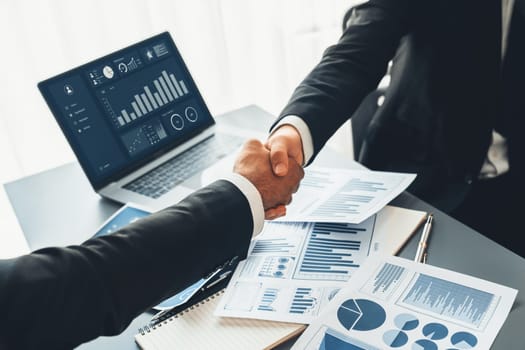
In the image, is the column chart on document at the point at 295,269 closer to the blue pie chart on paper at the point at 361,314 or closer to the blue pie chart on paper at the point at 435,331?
the blue pie chart on paper at the point at 361,314

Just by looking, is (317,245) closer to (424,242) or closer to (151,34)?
(424,242)

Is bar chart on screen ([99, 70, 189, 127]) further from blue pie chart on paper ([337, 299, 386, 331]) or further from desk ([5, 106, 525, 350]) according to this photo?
blue pie chart on paper ([337, 299, 386, 331])

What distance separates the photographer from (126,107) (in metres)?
1.23

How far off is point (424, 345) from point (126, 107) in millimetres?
791

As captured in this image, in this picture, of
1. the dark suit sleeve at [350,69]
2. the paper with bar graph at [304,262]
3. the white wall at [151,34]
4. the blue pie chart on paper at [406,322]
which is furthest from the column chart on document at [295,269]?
the white wall at [151,34]

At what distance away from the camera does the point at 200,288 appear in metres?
0.89

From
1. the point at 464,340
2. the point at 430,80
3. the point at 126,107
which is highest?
the point at 126,107

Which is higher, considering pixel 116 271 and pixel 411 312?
pixel 116 271

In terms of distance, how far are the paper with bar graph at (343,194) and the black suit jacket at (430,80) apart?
0.88 feet

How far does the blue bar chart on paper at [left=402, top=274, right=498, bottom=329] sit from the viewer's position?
0.76 metres

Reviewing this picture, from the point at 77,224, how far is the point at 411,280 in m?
0.65

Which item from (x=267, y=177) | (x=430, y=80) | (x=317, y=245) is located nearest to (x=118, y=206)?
(x=267, y=177)

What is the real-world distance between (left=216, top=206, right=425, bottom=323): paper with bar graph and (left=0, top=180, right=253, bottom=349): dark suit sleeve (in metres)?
0.05

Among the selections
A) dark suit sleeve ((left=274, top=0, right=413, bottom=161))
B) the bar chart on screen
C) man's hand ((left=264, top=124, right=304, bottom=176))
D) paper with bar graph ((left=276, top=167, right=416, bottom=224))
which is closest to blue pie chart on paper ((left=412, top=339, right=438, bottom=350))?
paper with bar graph ((left=276, top=167, right=416, bottom=224))
